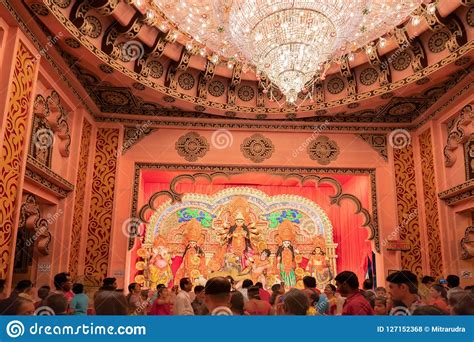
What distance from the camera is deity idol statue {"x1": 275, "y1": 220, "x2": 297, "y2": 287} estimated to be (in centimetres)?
893

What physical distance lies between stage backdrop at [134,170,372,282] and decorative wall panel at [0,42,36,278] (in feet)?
12.5

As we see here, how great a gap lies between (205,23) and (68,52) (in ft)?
7.91

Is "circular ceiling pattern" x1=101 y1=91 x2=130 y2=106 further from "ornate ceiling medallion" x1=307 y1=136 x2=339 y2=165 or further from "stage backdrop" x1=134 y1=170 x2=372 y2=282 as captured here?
"ornate ceiling medallion" x1=307 y1=136 x2=339 y2=165

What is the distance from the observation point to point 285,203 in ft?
31.1

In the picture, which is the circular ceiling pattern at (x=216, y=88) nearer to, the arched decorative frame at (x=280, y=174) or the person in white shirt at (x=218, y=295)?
the arched decorative frame at (x=280, y=174)

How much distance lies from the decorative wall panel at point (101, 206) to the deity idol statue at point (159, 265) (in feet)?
3.72

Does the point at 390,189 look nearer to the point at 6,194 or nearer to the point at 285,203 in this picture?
the point at 285,203

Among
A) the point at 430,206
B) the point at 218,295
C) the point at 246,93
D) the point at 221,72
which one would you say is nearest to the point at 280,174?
the point at 246,93

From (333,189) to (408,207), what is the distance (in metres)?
2.76

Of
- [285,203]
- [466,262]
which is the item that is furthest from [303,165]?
[466,262]

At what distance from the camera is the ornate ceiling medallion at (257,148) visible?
8.55m

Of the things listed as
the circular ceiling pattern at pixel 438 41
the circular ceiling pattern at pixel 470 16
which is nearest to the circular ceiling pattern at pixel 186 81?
the circular ceiling pattern at pixel 438 41

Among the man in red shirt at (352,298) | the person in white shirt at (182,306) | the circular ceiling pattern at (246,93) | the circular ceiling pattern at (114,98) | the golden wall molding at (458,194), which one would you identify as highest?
the circular ceiling pattern at (246,93)

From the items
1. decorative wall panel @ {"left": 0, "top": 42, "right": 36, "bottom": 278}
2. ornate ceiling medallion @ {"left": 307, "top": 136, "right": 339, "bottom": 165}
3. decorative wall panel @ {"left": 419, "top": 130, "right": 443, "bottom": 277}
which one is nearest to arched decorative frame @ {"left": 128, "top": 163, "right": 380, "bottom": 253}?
ornate ceiling medallion @ {"left": 307, "top": 136, "right": 339, "bottom": 165}
